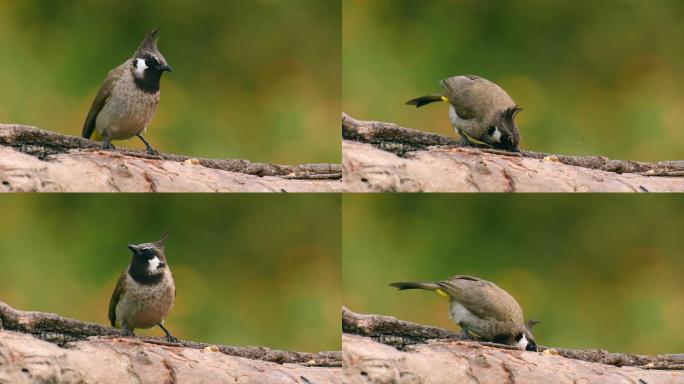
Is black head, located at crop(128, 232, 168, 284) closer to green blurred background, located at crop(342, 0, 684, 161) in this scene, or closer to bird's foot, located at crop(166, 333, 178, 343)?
bird's foot, located at crop(166, 333, 178, 343)

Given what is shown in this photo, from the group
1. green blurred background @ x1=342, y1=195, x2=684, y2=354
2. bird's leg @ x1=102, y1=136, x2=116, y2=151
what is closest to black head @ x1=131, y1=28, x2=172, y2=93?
bird's leg @ x1=102, y1=136, x2=116, y2=151

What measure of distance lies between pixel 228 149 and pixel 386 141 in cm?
101

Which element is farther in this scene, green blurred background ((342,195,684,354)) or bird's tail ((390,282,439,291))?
green blurred background ((342,195,684,354))

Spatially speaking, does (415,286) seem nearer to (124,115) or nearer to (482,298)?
(482,298)

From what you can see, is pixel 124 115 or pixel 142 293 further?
pixel 124 115

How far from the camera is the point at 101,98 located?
654 cm

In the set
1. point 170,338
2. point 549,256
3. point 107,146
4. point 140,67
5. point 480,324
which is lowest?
point 170,338

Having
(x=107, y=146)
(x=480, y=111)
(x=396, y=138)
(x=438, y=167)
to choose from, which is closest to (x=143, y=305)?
(x=107, y=146)

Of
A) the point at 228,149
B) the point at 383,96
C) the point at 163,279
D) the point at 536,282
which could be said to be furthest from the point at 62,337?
the point at 536,282

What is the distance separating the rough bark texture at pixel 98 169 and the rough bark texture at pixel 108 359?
806 millimetres

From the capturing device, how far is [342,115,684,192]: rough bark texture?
6.74 meters

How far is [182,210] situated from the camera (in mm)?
6758

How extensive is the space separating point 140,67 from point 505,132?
7.58 ft

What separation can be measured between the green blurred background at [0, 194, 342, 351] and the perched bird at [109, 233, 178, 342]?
0.56ft
